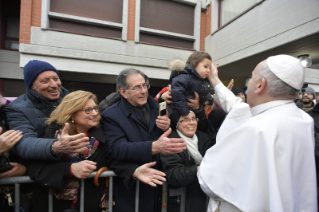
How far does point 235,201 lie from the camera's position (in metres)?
1.17

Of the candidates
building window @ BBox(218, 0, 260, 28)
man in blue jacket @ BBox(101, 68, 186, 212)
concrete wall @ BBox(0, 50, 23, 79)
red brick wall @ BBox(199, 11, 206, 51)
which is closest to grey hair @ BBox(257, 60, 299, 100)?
man in blue jacket @ BBox(101, 68, 186, 212)

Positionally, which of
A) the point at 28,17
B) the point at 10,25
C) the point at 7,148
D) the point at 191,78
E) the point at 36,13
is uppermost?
the point at 10,25

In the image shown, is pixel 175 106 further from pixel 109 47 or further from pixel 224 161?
pixel 109 47

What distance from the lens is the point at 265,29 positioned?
545 centimetres

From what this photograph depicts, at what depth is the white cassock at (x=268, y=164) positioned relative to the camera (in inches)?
43.2

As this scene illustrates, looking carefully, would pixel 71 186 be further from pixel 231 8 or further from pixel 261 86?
pixel 231 8

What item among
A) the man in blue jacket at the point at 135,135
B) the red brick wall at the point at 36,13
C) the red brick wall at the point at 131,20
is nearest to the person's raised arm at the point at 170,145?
the man in blue jacket at the point at 135,135

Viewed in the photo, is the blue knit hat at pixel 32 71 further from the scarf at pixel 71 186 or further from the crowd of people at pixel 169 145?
the scarf at pixel 71 186

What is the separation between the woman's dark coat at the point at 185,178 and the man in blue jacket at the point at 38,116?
0.78 m

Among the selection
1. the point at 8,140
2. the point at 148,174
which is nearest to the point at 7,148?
the point at 8,140

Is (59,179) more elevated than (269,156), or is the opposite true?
(269,156)

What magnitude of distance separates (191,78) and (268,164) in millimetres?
1752

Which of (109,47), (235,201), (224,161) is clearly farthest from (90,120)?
(109,47)

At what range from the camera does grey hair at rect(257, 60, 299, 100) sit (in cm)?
121
